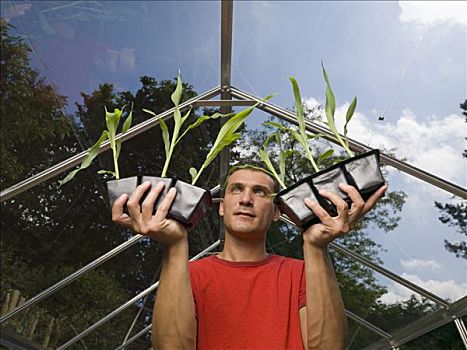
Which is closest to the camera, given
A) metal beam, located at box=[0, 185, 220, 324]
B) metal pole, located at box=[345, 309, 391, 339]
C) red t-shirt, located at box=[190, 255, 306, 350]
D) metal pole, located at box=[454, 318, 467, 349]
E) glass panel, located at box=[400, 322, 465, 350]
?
red t-shirt, located at box=[190, 255, 306, 350]

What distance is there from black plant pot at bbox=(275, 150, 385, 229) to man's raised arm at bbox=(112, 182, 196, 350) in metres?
0.23

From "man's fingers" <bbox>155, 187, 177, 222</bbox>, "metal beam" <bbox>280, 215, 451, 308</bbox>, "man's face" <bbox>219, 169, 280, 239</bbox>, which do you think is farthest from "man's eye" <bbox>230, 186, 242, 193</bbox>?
"metal beam" <bbox>280, 215, 451, 308</bbox>

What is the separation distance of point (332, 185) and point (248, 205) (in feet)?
1.09

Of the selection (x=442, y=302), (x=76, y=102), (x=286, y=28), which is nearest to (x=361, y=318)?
(x=442, y=302)

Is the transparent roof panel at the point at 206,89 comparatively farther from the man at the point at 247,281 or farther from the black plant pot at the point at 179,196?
the black plant pot at the point at 179,196

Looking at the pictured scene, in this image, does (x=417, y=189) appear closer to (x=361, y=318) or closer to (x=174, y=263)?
(x=361, y=318)

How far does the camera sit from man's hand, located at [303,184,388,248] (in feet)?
3.35

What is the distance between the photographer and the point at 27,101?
3.56 m

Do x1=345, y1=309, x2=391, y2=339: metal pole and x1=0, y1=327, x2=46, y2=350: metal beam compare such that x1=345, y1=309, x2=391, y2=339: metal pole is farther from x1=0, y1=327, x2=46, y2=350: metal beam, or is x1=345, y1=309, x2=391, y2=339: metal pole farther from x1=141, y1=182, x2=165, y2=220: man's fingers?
x1=141, y1=182, x2=165, y2=220: man's fingers

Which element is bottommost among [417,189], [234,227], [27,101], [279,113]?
[234,227]

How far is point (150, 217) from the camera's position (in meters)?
1.03

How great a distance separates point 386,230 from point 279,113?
1429mm

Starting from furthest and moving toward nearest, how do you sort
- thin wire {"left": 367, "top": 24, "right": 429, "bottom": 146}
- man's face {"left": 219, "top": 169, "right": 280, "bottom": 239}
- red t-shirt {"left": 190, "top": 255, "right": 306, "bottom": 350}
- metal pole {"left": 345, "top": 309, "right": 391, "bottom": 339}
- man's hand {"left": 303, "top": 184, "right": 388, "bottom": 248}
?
metal pole {"left": 345, "top": 309, "right": 391, "bottom": 339}
thin wire {"left": 367, "top": 24, "right": 429, "bottom": 146}
man's face {"left": 219, "top": 169, "right": 280, "bottom": 239}
red t-shirt {"left": 190, "top": 255, "right": 306, "bottom": 350}
man's hand {"left": 303, "top": 184, "right": 388, "bottom": 248}

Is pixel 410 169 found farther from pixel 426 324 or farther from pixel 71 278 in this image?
pixel 71 278
